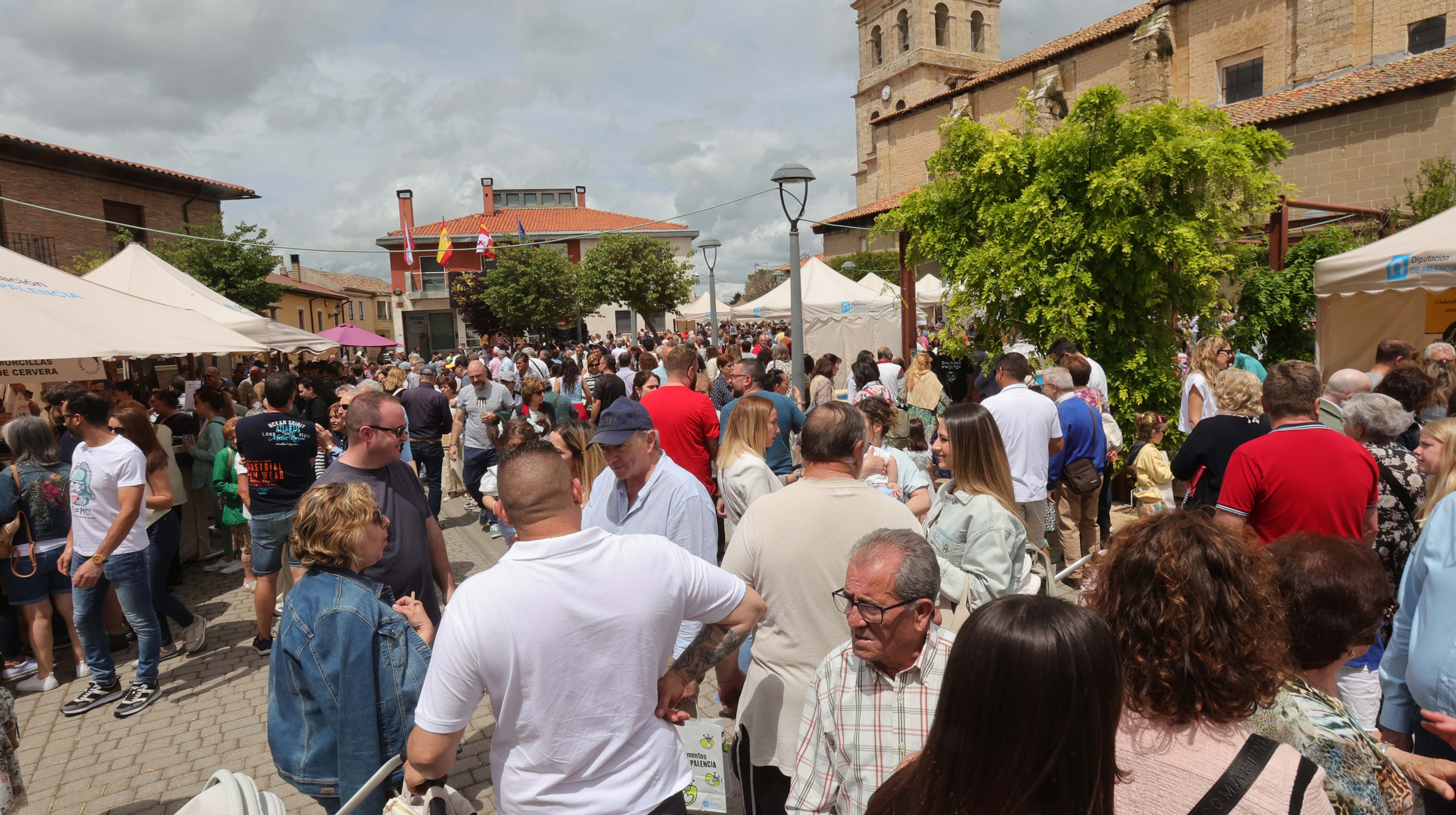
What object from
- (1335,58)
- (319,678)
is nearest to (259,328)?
(319,678)

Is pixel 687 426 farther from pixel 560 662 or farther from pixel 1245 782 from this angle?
pixel 1245 782

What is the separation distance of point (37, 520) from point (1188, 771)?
20.2 ft

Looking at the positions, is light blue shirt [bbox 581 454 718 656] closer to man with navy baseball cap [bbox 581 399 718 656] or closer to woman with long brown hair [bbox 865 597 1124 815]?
man with navy baseball cap [bbox 581 399 718 656]

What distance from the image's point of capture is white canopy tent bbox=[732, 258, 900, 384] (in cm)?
1440

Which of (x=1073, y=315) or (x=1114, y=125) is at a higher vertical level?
(x=1114, y=125)

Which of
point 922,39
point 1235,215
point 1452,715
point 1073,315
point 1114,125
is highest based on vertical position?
point 922,39

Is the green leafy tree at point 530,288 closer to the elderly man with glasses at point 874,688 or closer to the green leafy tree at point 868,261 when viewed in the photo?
the green leafy tree at point 868,261

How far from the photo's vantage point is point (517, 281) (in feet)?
117

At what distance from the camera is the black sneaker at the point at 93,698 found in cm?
466

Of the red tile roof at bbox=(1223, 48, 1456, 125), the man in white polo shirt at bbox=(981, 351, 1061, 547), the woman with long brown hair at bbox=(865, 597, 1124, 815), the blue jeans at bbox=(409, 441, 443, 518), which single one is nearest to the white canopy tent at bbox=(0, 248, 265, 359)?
the blue jeans at bbox=(409, 441, 443, 518)

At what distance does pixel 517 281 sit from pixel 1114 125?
31.5 m

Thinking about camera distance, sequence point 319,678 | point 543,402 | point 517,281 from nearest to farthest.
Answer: point 319,678
point 543,402
point 517,281

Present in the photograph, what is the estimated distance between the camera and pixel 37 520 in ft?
15.7

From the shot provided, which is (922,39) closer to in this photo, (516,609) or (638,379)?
(638,379)
